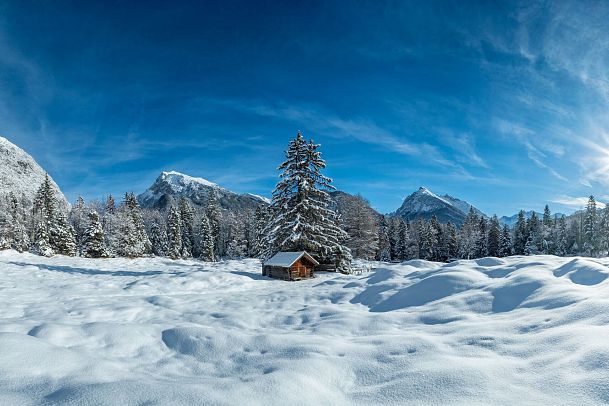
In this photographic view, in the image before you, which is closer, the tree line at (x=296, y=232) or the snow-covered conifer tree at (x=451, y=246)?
the tree line at (x=296, y=232)

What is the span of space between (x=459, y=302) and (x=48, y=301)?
49.6 ft

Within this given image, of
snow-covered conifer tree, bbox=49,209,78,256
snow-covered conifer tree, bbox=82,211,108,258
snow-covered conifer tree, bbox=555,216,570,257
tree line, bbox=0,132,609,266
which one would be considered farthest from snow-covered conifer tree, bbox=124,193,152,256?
snow-covered conifer tree, bbox=555,216,570,257

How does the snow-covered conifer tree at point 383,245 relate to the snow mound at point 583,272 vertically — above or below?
above

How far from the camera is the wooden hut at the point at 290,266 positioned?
23.1 meters

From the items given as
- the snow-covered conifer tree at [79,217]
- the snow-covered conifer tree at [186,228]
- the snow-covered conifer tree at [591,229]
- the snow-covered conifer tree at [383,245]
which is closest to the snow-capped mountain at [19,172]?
the snow-covered conifer tree at [79,217]

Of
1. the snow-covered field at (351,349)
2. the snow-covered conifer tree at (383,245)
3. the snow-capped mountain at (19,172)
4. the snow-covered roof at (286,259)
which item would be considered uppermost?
the snow-capped mountain at (19,172)

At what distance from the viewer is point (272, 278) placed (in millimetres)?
23859

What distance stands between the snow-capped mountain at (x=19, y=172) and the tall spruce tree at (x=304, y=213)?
148185 millimetres

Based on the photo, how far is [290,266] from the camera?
74.9 feet

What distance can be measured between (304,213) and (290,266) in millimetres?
6200

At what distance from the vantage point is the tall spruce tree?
27.0 metres

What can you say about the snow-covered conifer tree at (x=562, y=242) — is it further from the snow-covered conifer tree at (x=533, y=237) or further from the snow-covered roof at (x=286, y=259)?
the snow-covered roof at (x=286, y=259)

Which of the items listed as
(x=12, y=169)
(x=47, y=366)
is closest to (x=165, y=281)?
(x=47, y=366)

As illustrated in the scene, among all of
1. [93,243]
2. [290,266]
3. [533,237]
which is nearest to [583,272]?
[290,266]
